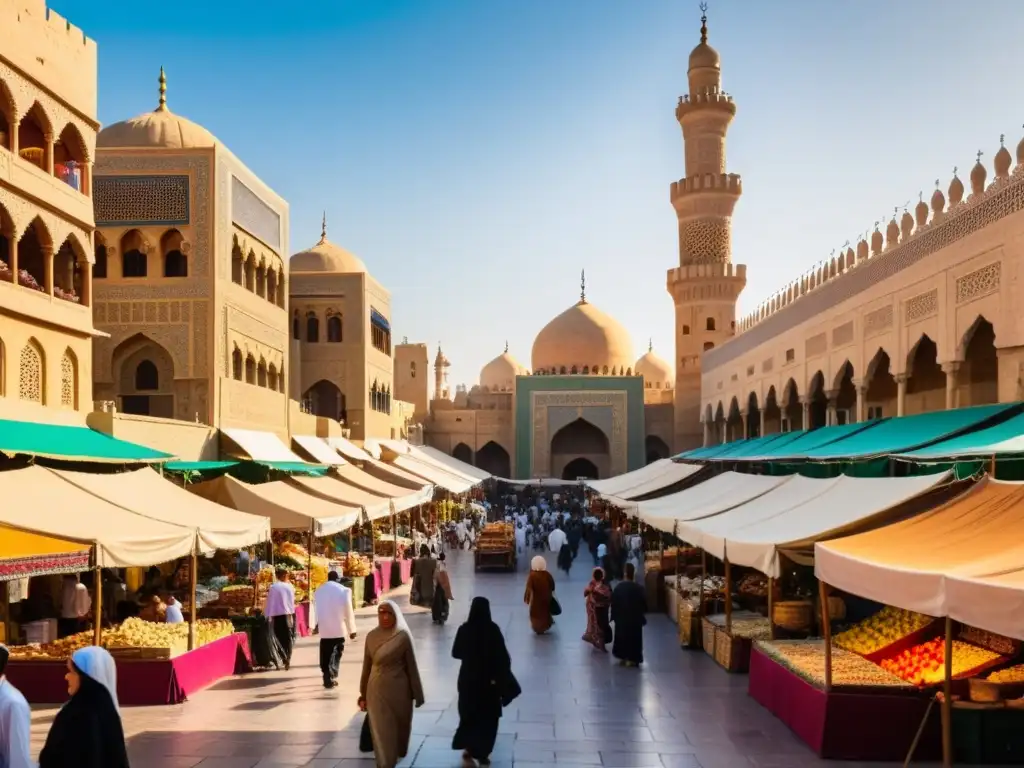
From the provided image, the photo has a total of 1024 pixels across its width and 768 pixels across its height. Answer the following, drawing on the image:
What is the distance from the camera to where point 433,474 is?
23609mm

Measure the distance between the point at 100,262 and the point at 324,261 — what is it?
10.0 metres

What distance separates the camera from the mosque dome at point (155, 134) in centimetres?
1769

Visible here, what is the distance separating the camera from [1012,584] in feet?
14.4

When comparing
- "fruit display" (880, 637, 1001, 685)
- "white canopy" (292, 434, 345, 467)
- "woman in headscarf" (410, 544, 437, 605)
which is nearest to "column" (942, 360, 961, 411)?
"fruit display" (880, 637, 1001, 685)

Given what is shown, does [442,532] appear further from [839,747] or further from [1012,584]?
[1012,584]

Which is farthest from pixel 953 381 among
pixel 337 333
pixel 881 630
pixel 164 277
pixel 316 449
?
pixel 337 333

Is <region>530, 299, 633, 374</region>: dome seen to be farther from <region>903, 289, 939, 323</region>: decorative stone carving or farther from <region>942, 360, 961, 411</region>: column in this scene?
<region>942, 360, 961, 411</region>: column

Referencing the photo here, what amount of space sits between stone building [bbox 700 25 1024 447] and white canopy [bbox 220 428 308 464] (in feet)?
30.0

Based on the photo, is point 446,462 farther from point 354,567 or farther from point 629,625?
point 629,625

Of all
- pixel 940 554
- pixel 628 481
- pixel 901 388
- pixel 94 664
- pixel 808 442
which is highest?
pixel 901 388

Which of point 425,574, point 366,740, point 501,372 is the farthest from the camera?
point 501,372

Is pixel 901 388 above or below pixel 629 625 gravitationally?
above

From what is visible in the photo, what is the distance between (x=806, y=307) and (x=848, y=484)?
11.2 metres

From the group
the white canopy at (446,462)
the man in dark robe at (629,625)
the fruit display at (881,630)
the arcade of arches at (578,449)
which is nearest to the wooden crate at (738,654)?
the man in dark robe at (629,625)
